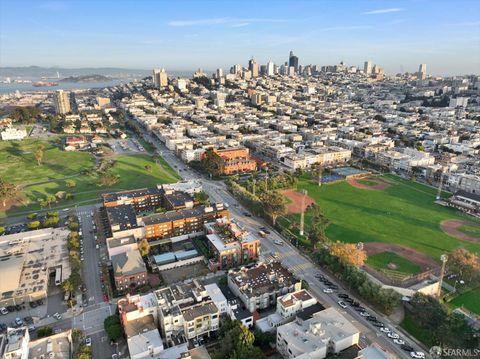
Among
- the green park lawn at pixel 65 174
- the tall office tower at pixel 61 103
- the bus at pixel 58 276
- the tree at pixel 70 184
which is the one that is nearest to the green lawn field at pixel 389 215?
the green park lawn at pixel 65 174

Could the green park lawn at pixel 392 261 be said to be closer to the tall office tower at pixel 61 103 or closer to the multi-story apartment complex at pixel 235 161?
the multi-story apartment complex at pixel 235 161

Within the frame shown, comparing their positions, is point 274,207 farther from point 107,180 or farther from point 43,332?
point 107,180

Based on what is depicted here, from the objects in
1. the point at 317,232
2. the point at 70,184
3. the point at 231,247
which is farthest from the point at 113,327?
the point at 70,184

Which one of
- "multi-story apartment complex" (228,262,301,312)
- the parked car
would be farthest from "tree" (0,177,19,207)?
the parked car

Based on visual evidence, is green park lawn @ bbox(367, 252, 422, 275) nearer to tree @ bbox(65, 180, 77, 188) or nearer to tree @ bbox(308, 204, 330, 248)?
tree @ bbox(308, 204, 330, 248)

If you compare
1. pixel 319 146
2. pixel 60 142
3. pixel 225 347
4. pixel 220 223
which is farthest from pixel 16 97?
pixel 225 347

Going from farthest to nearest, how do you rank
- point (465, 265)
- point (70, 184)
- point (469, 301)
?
point (70, 184), point (465, 265), point (469, 301)
